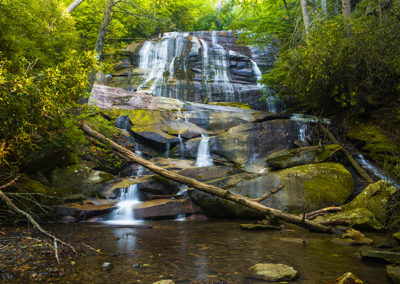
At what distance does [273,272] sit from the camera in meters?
3.37

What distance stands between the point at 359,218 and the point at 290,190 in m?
1.93

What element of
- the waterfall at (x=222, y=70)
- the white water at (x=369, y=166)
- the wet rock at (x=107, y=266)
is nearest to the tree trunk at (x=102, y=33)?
the wet rock at (x=107, y=266)

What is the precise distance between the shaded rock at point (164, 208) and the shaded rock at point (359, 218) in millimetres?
3583

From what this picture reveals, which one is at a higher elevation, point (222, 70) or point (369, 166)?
point (222, 70)

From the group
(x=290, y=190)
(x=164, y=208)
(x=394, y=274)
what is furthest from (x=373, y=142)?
(x=394, y=274)

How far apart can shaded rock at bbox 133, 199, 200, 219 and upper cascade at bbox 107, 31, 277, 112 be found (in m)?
12.1

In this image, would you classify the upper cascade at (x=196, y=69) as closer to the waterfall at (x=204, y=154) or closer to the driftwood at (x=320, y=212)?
the waterfall at (x=204, y=154)

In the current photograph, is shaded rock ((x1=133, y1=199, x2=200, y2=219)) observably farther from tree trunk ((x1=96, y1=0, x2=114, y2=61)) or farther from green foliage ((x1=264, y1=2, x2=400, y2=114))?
green foliage ((x1=264, y1=2, x2=400, y2=114))

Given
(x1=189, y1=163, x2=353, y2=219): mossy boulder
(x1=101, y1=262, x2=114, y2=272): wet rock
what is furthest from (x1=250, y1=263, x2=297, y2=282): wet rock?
(x1=189, y1=163, x2=353, y2=219): mossy boulder

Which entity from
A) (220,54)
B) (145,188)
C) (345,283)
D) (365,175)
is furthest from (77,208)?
(220,54)

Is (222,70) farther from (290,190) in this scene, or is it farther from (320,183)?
(290,190)

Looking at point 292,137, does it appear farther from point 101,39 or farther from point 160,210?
point 101,39

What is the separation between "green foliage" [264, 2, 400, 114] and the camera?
9516 mm

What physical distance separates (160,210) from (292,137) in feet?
24.6
